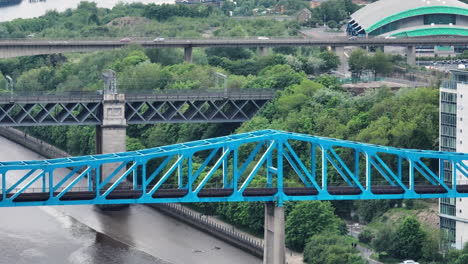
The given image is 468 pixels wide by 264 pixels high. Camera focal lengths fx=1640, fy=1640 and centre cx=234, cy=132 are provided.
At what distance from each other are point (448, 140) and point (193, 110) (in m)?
33.2

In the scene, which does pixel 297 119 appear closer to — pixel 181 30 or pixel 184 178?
pixel 184 178

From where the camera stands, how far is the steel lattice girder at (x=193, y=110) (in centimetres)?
13088

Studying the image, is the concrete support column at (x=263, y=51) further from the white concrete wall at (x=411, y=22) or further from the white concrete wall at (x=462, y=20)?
the white concrete wall at (x=462, y=20)

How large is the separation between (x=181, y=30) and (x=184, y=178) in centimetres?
7742

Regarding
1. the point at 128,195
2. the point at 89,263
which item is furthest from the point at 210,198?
the point at 89,263

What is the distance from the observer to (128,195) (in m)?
93.3

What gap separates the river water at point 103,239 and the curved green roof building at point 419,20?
70.0 m

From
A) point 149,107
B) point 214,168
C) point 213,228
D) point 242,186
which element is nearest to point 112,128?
point 149,107

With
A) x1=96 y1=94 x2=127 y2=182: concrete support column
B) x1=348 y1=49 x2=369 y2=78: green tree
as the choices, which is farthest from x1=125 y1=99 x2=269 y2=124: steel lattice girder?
x1=348 y1=49 x2=369 y2=78: green tree

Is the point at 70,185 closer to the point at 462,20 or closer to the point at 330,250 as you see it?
the point at 330,250

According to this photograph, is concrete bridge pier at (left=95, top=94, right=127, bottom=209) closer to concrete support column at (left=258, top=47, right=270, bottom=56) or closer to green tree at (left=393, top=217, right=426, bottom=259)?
green tree at (left=393, top=217, right=426, bottom=259)

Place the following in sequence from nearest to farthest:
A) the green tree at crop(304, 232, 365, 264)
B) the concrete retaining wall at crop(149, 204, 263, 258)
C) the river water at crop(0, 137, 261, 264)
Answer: the green tree at crop(304, 232, 365, 264) < the river water at crop(0, 137, 261, 264) < the concrete retaining wall at crop(149, 204, 263, 258)

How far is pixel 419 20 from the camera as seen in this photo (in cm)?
18825

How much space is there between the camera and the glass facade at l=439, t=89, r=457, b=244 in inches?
4040
